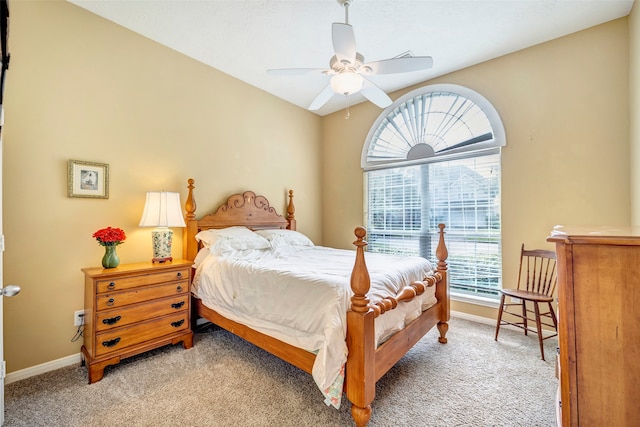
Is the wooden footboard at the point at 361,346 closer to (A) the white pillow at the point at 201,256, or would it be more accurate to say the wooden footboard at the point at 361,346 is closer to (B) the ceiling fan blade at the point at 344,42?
(B) the ceiling fan blade at the point at 344,42

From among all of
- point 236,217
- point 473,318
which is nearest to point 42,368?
point 236,217

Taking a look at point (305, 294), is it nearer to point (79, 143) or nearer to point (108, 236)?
point (108, 236)

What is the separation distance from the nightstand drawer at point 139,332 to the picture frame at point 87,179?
1158 mm

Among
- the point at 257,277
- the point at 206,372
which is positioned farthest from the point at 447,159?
the point at 206,372

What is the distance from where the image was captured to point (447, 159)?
3.31m

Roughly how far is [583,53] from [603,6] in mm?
377

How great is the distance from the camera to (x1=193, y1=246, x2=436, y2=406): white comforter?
59.2 inches

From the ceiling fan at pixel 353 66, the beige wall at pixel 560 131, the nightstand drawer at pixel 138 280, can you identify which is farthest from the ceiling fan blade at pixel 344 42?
the nightstand drawer at pixel 138 280

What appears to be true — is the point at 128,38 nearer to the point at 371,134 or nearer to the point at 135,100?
the point at 135,100

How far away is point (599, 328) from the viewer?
870 mm

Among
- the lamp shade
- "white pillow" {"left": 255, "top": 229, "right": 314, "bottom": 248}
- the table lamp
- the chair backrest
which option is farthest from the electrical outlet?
the chair backrest

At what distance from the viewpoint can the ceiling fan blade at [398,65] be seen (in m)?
1.96

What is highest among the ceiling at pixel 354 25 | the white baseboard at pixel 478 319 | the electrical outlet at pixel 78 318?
the ceiling at pixel 354 25

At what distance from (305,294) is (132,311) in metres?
1.46
